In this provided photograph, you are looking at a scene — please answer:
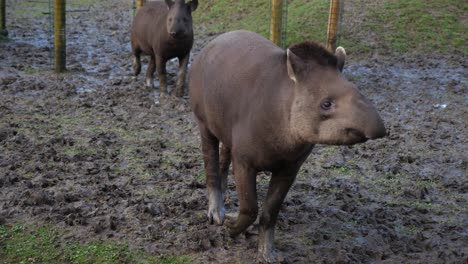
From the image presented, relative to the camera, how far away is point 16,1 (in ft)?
66.2

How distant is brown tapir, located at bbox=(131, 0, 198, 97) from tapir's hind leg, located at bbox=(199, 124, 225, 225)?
4568mm

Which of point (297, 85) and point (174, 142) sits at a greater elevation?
point (297, 85)

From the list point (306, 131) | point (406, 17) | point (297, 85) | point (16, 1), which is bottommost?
point (16, 1)

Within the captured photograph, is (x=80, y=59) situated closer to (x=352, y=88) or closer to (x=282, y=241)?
(x=282, y=241)

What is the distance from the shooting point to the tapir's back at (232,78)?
426cm

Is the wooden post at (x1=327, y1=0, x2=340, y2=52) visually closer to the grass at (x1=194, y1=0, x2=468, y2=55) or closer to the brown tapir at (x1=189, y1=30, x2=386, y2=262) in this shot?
the grass at (x1=194, y1=0, x2=468, y2=55)

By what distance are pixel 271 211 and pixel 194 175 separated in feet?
6.50

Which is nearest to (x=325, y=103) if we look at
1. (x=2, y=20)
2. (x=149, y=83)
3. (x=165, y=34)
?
(x=165, y=34)

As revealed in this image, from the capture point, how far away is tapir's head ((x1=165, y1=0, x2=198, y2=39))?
9523 millimetres

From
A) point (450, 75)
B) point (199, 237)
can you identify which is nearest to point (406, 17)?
point (450, 75)

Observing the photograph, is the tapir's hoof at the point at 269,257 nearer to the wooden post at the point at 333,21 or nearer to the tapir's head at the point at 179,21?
the tapir's head at the point at 179,21

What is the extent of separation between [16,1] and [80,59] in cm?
924

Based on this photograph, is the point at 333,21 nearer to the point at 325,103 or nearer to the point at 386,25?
the point at 386,25

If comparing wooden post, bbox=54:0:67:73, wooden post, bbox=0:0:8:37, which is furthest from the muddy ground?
wooden post, bbox=0:0:8:37
